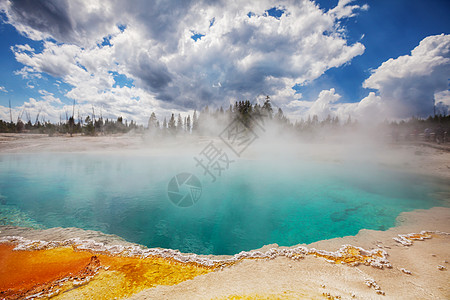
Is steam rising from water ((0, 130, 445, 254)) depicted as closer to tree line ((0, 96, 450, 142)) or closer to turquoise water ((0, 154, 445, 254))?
turquoise water ((0, 154, 445, 254))

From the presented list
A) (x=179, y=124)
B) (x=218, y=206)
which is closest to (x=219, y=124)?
(x=179, y=124)

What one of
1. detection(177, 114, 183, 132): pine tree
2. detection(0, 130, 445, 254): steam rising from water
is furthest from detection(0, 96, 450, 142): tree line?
detection(0, 130, 445, 254): steam rising from water

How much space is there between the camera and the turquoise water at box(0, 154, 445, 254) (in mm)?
6065

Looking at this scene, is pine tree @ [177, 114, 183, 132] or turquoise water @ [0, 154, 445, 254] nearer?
turquoise water @ [0, 154, 445, 254]

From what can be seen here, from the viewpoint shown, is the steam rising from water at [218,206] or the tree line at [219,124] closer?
the steam rising from water at [218,206]

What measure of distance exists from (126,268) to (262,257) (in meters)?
3.10

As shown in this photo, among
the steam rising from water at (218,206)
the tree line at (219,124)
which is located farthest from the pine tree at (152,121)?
the steam rising from water at (218,206)

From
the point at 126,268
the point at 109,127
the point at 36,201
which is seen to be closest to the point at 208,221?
the point at 126,268

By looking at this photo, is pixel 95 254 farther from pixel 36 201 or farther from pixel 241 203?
pixel 36 201

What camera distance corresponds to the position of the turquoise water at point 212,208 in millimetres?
6065

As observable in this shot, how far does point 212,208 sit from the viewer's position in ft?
28.0

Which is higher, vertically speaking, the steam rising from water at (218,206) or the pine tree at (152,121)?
the pine tree at (152,121)

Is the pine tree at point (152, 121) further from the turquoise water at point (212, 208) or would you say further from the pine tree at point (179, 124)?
the turquoise water at point (212, 208)

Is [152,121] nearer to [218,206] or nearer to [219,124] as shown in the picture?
[219,124]
